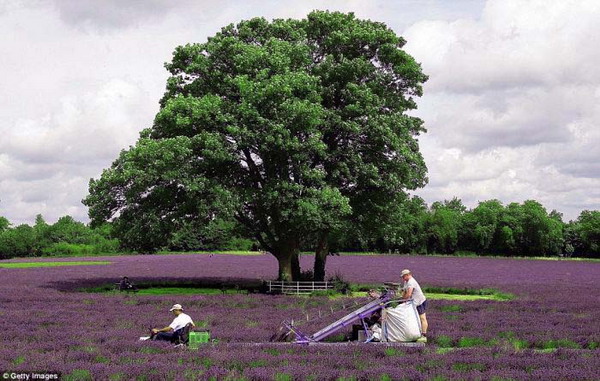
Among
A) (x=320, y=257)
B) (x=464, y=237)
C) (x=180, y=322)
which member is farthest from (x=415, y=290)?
(x=464, y=237)

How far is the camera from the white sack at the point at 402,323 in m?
17.0

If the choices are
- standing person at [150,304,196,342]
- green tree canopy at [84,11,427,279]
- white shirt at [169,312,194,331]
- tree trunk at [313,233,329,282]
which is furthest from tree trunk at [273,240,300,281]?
white shirt at [169,312,194,331]

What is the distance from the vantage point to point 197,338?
16609mm

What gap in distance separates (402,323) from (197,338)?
521 centimetres

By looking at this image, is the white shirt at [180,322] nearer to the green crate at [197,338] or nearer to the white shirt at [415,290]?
the green crate at [197,338]

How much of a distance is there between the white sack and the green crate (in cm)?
458

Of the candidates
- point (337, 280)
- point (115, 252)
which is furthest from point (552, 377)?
point (115, 252)

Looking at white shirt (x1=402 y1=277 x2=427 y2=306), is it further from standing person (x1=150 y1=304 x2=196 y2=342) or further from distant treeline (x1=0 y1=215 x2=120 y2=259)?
distant treeline (x1=0 y1=215 x2=120 y2=259)

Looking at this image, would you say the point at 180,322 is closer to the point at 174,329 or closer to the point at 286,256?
the point at 174,329

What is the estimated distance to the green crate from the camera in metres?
16.4

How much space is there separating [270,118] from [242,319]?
14.4 metres

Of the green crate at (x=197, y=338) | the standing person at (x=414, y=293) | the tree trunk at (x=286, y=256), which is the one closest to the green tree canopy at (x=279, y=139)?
the tree trunk at (x=286, y=256)

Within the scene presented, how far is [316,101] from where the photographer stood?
118ft

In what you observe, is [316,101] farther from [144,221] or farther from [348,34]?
[144,221]
